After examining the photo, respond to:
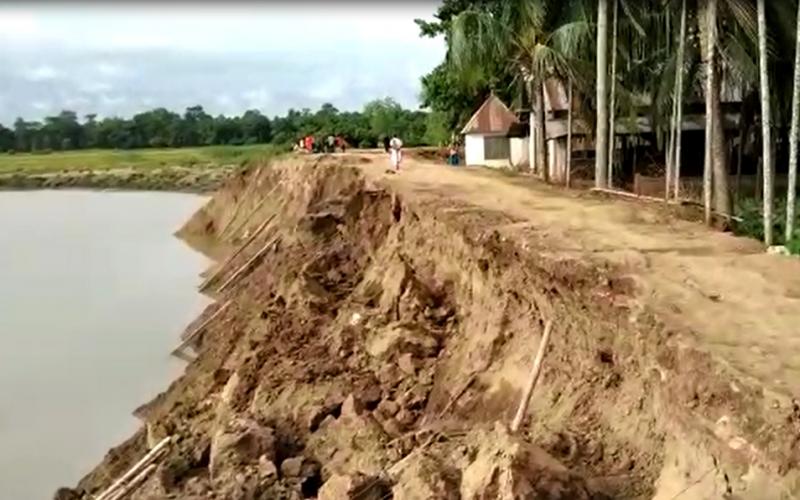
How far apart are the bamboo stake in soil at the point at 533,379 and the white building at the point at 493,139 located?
28.0 m

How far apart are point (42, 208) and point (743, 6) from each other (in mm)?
55425

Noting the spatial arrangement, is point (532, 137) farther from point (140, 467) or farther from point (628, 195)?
point (140, 467)

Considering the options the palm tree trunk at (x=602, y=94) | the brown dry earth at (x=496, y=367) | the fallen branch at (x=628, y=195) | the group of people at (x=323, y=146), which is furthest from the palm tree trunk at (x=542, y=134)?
the group of people at (x=323, y=146)

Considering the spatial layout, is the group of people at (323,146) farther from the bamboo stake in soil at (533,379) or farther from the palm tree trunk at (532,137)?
the bamboo stake in soil at (533,379)

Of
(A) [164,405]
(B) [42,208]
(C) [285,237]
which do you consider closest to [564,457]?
(A) [164,405]

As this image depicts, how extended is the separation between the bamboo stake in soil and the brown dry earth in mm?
108

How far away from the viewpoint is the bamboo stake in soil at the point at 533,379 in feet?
35.4

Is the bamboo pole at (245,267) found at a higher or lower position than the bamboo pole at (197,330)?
higher

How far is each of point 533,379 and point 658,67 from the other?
1728 centimetres

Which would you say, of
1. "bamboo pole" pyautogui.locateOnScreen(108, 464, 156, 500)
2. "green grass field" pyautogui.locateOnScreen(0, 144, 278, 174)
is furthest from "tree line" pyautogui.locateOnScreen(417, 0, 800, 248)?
"green grass field" pyautogui.locateOnScreen(0, 144, 278, 174)

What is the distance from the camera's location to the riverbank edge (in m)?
77.2

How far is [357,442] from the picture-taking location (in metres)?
12.7

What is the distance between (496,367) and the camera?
13.4 m

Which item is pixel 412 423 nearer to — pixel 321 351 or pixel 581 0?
pixel 321 351
